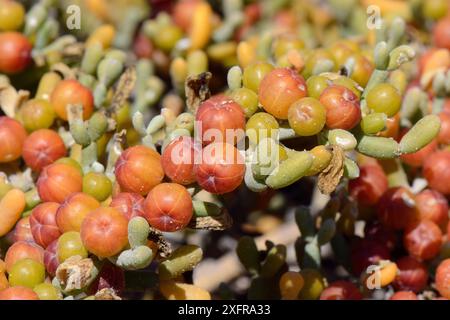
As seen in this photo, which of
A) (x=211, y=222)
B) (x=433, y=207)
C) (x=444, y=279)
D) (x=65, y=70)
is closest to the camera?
(x=211, y=222)

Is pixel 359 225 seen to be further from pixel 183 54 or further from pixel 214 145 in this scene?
pixel 214 145

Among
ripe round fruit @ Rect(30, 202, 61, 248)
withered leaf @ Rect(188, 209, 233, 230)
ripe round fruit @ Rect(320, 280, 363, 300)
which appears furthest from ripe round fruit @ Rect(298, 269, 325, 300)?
ripe round fruit @ Rect(30, 202, 61, 248)

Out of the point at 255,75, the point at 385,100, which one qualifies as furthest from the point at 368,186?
the point at 255,75

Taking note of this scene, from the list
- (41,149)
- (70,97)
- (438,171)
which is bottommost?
(438,171)

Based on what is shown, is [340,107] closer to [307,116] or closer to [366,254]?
[307,116]

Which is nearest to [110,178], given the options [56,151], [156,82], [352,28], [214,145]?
[56,151]

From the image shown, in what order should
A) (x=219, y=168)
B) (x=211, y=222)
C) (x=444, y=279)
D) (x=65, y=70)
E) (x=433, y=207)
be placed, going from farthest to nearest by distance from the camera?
(x=65, y=70), (x=433, y=207), (x=444, y=279), (x=211, y=222), (x=219, y=168)

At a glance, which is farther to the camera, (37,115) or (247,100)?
(37,115)

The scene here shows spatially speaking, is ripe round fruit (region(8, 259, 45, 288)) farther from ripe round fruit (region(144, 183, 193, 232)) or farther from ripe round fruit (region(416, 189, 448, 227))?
ripe round fruit (region(416, 189, 448, 227))
